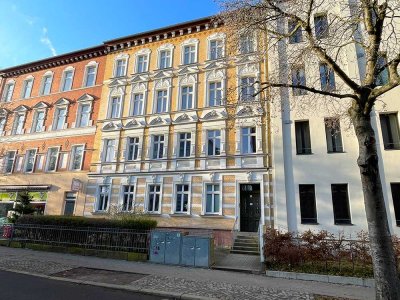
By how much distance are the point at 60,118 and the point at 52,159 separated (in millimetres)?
3682

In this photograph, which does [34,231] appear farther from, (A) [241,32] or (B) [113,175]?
(A) [241,32]

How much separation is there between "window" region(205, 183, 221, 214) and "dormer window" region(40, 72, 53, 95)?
18623mm

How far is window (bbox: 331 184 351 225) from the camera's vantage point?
48.7ft

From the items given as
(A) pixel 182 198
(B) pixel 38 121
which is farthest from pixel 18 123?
(A) pixel 182 198

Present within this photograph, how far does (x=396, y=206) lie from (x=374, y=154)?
31.4 ft

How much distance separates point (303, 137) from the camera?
16703 mm

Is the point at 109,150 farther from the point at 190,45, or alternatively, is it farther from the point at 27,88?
the point at 27,88

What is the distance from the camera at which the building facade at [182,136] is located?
17.1m

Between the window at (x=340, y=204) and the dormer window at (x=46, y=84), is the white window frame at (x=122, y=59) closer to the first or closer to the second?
the dormer window at (x=46, y=84)

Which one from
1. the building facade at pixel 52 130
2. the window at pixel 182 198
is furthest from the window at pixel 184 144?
the building facade at pixel 52 130

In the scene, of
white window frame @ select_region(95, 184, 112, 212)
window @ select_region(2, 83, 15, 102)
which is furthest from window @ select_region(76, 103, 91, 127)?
window @ select_region(2, 83, 15, 102)

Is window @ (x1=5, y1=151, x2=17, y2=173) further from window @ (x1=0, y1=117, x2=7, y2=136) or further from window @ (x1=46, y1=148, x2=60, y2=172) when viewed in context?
window @ (x1=46, y1=148, x2=60, y2=172)

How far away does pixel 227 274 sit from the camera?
10516 mm

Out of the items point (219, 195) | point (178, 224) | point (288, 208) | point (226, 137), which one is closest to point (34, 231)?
point (178, 224)
